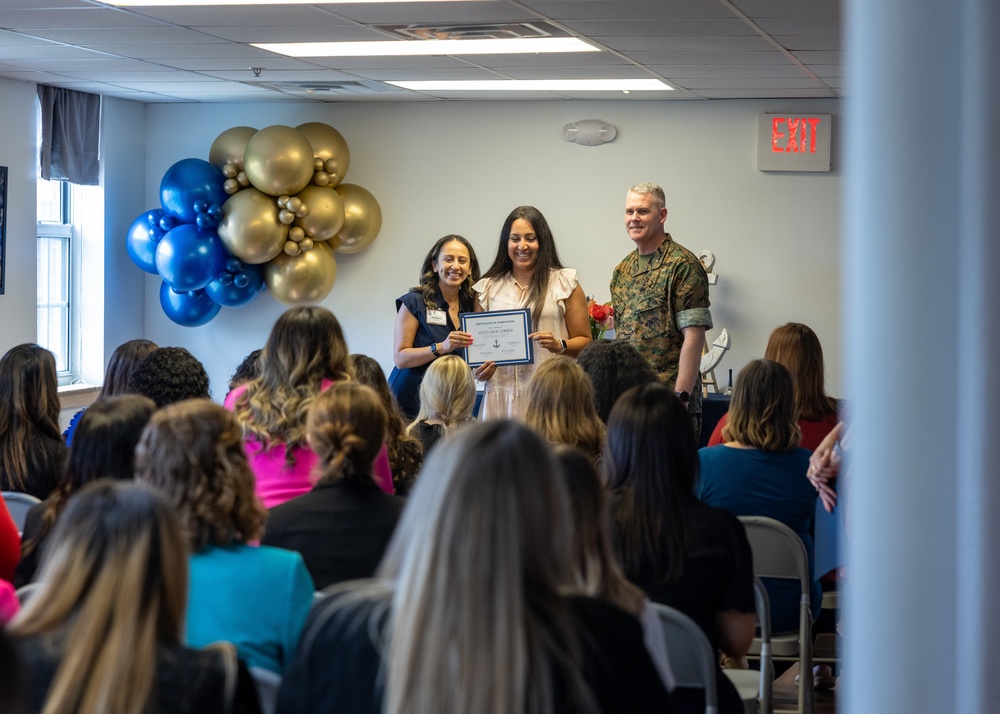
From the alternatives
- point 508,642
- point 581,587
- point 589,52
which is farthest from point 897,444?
point 589,52

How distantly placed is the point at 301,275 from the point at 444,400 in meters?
3.77

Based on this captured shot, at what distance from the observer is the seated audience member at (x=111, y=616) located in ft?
4.72

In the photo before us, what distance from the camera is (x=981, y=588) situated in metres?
1.98

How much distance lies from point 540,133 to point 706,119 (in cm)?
113

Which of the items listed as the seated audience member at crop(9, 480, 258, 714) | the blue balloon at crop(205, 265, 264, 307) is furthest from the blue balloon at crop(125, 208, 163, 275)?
the seated audience member at crop(9, 480, 258, 714)

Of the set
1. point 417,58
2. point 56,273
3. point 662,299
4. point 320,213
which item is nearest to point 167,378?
point 662,299

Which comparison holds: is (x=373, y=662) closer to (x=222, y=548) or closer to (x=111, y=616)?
(x=111, y=616)

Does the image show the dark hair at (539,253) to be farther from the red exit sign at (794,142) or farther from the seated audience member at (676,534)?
the seated audience member at (676,534)

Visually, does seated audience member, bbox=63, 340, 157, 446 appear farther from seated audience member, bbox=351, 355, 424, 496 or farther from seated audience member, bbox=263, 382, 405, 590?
seated audience member, bbox=263, 382, 405, 590

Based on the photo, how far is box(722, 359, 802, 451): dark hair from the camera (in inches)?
132

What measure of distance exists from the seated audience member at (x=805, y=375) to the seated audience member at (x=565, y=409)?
38.3 inches

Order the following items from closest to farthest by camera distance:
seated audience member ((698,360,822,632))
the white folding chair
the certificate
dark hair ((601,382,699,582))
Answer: the white folding chair → dark hair ((601,382,699,582)) → seated audience member ((698,360,822,632)) → the certificate

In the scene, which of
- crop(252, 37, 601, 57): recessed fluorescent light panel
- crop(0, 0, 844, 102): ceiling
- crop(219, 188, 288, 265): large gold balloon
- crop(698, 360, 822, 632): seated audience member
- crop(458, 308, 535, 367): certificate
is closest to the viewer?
crop(698, 360, 822, 632): seated audience member

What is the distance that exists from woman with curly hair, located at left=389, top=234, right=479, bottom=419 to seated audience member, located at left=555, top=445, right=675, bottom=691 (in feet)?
11.5
